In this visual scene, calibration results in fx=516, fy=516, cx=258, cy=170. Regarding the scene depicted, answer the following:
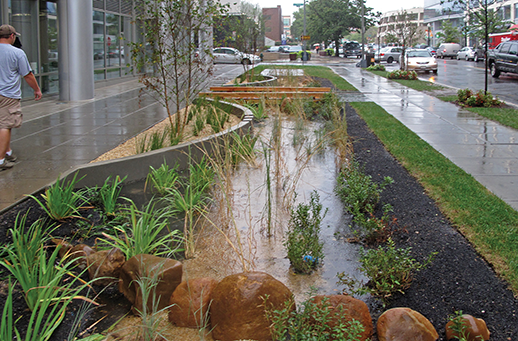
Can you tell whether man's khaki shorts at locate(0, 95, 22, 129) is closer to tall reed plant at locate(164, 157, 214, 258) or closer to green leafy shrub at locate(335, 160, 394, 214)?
tall reed plant at locate(164, 157, 214, 258)

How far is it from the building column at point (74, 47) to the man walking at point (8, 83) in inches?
286

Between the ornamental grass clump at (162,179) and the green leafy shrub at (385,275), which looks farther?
the ornamental grass clump at (162,179)

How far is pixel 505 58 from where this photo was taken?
25359mm

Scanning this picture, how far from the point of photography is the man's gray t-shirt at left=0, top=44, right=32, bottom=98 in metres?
6.86

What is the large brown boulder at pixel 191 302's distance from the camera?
349 centimetres

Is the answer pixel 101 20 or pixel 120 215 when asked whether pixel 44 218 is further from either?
pixel 101 20

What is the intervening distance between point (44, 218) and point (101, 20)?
56.5ft

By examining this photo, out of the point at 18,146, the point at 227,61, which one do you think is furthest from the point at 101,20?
the point at 227,61

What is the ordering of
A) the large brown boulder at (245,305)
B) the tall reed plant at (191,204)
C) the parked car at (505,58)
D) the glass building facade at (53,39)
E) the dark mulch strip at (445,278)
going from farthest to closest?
the parked car at (505,58)
the glass building facade at (53,39)
the tall reed plant at (191,204)
the dark mulch strip at (445,278)
the large brown boulder at (245,305)

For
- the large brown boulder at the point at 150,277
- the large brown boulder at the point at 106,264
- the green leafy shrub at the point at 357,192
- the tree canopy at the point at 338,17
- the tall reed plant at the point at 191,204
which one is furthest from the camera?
the tree canopy at the point at 338,17

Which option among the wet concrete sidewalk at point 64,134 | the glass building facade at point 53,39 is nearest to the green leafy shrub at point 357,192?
the wet concrete sidewalk at point 64,134

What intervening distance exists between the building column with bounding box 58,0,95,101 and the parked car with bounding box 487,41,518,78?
1989cm

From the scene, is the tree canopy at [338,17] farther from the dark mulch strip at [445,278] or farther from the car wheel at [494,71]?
the dark mulch strip at [445,278]

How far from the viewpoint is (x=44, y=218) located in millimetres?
5105
